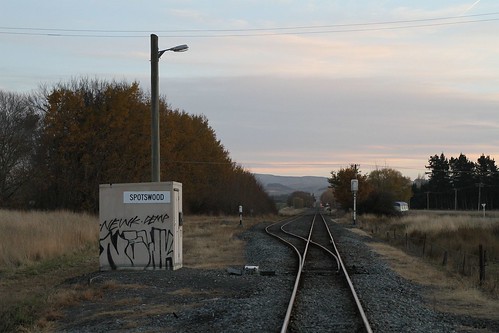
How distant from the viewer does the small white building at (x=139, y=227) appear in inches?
627

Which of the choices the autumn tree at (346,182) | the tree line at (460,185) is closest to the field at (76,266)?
the autumn tree at (346,182)

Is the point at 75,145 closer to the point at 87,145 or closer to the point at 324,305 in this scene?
the point at 87,145

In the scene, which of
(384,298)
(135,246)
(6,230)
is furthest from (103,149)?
(384,298)

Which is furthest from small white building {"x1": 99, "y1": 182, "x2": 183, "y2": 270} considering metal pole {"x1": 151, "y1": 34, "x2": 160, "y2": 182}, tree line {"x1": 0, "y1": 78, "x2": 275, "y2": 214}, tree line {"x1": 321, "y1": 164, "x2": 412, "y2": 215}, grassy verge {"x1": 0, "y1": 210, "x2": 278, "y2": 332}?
tree line {"x1": 321, "y1": 164, "x2": 412, "y2": 215}

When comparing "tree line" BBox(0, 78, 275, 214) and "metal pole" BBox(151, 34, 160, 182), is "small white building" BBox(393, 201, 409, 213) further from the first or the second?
"metal pole" BBox(151, 34, 160, 182)

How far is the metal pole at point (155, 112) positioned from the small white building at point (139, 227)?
2489mm

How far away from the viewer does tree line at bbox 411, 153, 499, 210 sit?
122m

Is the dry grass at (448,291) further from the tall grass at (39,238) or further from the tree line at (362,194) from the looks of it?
the tree line at (362,194)

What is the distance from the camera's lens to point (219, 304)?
35.6 ft

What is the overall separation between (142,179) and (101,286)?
117 feet

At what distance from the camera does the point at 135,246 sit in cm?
1598

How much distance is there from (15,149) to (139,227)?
37.9 meters

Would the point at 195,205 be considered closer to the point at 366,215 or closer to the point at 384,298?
the point at 366,215

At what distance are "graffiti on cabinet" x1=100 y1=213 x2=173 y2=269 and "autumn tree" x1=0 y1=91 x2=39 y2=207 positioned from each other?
34.3 m
